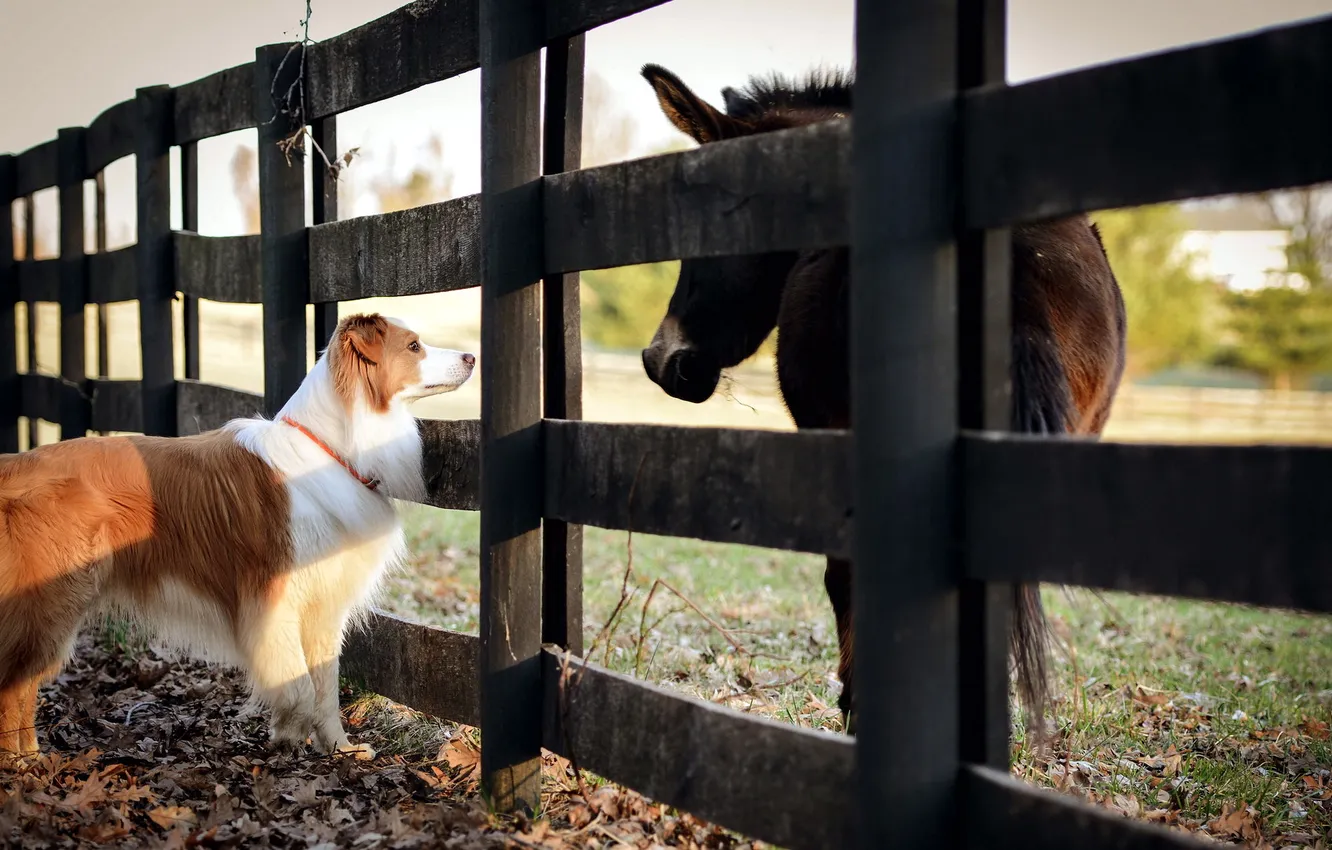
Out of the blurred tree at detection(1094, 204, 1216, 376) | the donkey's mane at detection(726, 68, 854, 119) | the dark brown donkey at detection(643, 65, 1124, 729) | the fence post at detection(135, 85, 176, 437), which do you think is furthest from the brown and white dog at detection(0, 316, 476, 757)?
the blurred tree at detection(1094, 204, 1216, 376)

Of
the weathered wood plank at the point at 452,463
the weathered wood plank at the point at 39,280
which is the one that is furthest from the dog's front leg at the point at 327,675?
the weathered wood plank at the point at 39,280

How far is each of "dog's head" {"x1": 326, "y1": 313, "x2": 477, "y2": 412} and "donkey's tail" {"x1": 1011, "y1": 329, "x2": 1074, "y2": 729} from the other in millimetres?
2220

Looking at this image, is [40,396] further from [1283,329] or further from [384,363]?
[1283,329]

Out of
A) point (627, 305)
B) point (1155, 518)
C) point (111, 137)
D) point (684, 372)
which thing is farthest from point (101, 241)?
point (627, 305)

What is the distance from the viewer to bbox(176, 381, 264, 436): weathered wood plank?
18.1ft

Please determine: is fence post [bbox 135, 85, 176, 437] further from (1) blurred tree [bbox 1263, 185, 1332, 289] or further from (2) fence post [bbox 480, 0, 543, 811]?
(1) blurred tree [bbox 1263, 185, 1332, 289]

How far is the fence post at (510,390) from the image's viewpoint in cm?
320

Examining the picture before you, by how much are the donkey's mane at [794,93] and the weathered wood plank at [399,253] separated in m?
1.39

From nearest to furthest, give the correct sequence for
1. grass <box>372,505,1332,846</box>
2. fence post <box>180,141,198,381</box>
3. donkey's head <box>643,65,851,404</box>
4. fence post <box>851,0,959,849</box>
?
fence post <box>851,0,959,849</box>, grass <box>372,505,1332,846</box>, donkey's head <box>643,65,851,404</box>, fence post <box>180,141,198,381</box>

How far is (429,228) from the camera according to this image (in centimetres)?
398

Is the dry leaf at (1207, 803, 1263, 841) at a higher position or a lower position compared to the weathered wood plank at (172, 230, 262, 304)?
lower

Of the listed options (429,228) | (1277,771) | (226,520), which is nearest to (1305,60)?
(429,228)

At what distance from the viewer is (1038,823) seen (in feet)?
6.45

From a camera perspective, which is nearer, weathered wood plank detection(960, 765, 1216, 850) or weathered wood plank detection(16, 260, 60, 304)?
weathered wood plank detection(960, 765, 1216, 850)
